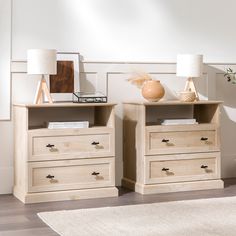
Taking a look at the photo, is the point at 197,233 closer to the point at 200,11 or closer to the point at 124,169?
the point at 124,169

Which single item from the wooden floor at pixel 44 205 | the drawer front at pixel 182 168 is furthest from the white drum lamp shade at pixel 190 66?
the wooden floor at pixel 44 205

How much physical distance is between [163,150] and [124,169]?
45cm

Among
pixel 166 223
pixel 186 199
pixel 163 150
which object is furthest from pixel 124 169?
pixel 166 223

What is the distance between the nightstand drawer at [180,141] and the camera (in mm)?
4367

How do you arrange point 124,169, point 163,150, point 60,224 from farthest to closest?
1. point 124,169
2. point 163,150
3. point 60,224

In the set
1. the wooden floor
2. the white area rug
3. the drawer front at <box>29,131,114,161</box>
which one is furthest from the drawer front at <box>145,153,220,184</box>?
the white area rug

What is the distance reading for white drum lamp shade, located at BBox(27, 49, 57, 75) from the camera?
13.4 ft

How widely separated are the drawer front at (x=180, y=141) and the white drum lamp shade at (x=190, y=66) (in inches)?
17.7

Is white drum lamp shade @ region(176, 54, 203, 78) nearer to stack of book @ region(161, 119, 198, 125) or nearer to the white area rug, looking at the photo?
stack of book @ region(161, 119, 198, 125)

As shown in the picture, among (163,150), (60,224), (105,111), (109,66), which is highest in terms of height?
→ (109,66)

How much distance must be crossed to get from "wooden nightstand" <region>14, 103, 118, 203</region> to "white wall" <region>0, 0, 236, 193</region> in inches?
11.2

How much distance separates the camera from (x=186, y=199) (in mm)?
4094

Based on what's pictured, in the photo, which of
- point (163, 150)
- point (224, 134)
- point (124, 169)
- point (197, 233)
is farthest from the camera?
point (224, 134)

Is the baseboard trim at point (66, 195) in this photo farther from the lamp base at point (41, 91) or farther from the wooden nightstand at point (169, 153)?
the lamp base at point (41, 91)
